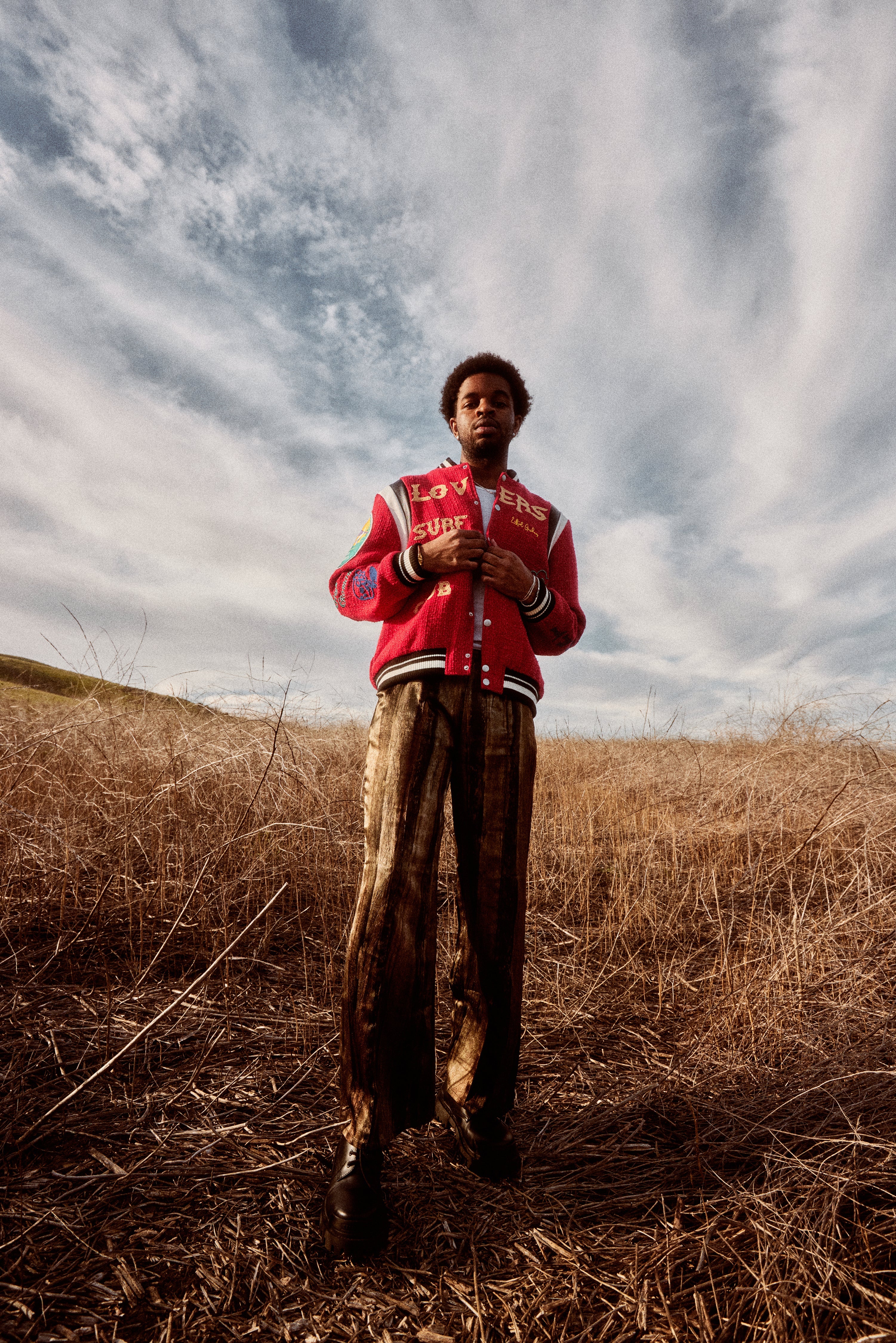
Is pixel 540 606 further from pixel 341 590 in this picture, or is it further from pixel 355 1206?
pixel 355 1206

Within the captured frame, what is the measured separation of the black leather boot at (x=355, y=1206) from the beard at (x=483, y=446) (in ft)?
7.05

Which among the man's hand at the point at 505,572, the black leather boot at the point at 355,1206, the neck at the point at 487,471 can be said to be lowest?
the black leather boot at the point at 355,1206

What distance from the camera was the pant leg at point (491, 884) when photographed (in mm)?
1995

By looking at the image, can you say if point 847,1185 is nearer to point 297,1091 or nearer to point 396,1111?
point 396,1111

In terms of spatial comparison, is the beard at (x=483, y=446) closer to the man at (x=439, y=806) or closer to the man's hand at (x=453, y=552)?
the man at (x=439, y=806)

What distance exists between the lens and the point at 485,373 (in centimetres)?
239

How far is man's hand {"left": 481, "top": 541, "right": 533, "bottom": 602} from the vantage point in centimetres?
203

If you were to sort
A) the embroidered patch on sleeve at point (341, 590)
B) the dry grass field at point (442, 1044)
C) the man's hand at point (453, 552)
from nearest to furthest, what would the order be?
the dry grass field at point (442, 1044)
the man's hand at point (453, 552)
the embroidered patch on sleeve at point (341, 590)

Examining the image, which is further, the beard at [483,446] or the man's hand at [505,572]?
the beard at [483,446]

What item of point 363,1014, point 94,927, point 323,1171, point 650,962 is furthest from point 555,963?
point 94,927

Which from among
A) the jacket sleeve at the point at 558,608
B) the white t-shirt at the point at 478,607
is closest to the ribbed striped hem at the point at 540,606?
the jacket sleeve at the point at 558,608

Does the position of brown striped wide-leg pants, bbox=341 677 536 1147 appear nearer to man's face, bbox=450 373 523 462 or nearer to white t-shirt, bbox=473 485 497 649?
white t-shirt, bbox=473 485 497 649

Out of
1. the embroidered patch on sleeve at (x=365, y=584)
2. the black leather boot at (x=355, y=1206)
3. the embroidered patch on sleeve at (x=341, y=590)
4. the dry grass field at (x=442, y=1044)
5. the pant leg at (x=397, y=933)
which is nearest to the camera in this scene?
the dry grass field at (x=442, y=1044)

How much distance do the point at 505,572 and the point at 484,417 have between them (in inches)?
24.9
